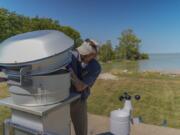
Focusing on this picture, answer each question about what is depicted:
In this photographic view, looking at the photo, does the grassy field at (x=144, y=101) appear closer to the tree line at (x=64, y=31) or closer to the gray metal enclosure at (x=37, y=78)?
the tree line at (x=64, y=31)

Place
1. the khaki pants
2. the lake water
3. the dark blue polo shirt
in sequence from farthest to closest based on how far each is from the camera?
the lake water, the khaki pants, the dark blue polo shirt

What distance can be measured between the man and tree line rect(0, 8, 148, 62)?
0.11 m

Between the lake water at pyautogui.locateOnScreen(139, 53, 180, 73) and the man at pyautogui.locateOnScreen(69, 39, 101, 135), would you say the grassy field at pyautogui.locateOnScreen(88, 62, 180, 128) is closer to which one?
the man at pyautogui.locateOnScreen(69, 39, 101, 135)

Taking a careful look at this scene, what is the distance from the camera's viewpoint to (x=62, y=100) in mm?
1347

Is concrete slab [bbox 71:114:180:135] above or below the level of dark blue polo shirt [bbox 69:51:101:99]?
below

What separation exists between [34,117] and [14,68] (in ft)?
0.89

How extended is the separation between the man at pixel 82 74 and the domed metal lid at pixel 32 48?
27 centimetres

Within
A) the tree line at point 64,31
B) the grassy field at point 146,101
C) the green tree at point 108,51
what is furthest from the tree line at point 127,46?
the grassy field at point 146,101

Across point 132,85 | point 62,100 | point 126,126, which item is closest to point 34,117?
point 62,100

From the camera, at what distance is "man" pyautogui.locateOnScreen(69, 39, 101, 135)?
1618 millimetres

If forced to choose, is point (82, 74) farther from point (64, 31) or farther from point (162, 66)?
point (64, 31)

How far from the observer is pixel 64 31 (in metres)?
25.6

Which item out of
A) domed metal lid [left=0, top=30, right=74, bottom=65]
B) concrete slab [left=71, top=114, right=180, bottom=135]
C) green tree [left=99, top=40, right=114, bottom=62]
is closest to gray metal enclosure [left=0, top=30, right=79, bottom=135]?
domed metal lid [left=0, top=30, right=74, bottom=65]

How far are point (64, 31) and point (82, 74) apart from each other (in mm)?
24259
